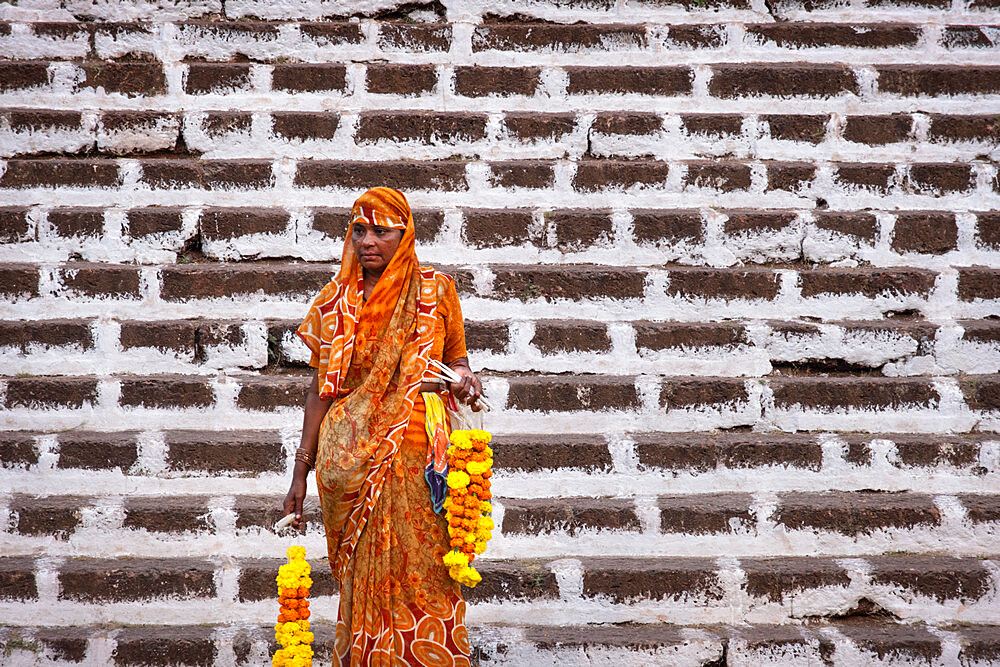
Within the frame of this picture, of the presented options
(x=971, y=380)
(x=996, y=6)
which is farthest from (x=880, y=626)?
(x=996, y=6)

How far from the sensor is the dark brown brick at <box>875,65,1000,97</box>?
5.28m

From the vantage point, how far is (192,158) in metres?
5.10

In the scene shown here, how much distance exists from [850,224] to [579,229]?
54.7 inches

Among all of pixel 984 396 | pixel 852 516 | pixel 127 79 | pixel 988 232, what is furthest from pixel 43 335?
pixel 988 232

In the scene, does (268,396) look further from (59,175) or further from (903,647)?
(903,647)

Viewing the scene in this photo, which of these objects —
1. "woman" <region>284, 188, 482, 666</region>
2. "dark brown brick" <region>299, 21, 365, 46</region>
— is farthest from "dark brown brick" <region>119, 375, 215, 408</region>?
"dark brown brick" <region>299, 21, 365, 46</region>

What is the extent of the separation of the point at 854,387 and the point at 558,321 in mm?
1433

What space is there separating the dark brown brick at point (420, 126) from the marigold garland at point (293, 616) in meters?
2.70

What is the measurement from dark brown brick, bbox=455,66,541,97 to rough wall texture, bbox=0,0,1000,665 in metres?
0.02

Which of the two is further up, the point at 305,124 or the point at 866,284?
the point at 305,124

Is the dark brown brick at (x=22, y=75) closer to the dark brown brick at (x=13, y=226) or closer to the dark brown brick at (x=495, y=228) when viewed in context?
the dark brown brick at (x=13, y=226)

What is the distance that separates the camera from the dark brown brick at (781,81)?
5.25 m

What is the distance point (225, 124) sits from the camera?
507cm

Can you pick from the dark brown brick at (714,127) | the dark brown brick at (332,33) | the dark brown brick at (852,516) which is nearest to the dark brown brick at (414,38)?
the dark brown brick at (332,33)
